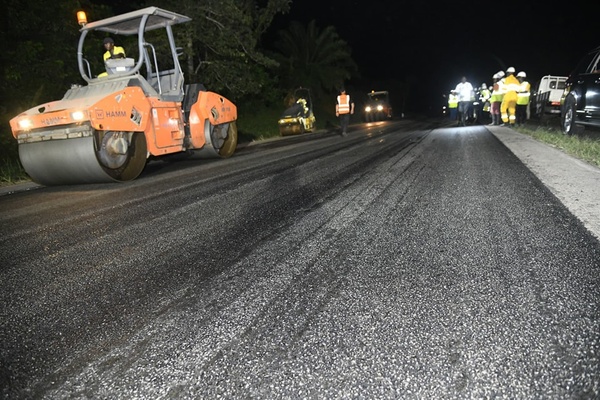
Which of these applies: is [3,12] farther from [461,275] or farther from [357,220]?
[461,275]

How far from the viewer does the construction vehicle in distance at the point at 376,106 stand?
99.3 feet

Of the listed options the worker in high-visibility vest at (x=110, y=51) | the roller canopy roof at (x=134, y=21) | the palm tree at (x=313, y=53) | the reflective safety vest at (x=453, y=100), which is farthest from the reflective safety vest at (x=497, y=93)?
the palm tree at (x=313, y=53)

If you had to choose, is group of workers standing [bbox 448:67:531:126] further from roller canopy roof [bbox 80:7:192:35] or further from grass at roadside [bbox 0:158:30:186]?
grass at roadside [bbox 0:158:30:186]

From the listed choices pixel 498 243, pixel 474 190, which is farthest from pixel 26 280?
pixel 474 190

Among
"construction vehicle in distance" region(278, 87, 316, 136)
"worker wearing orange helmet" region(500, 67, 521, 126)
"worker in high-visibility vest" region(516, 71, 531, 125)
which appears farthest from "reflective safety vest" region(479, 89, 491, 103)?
"construction vehicle in distance" region(278, 87, 316, 136)

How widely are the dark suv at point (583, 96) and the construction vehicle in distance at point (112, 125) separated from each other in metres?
7.85

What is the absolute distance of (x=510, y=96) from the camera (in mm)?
11953

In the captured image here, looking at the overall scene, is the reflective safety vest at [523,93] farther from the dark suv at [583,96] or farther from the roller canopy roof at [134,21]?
the roller canopy roof at [134,21]

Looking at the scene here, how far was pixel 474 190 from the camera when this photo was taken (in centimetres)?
358

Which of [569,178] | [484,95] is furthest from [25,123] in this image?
[484,95]

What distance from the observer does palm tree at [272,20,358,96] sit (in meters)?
29.5

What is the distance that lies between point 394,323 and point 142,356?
96 cm

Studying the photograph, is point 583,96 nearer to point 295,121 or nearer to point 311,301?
point 311,301

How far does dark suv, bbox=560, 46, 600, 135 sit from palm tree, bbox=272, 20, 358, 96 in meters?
21.8
